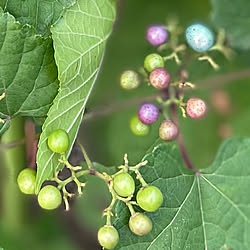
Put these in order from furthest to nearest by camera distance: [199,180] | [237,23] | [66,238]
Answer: [66,238]
[237,23]
[199,180]

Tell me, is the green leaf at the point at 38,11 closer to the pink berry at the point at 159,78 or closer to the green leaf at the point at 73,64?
the green leaf at the point at 73,64

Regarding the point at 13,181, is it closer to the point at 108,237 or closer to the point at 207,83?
the point at 108,237

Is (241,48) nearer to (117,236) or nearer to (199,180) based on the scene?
(199,180)

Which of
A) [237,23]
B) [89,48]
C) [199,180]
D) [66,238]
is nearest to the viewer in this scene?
[89,48]

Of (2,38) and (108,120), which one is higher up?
(2,38)

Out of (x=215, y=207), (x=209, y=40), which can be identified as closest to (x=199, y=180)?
(x=215, y=207)

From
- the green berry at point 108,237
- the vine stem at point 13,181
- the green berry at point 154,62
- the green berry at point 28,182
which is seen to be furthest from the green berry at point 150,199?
the vine stem at point 13,181
